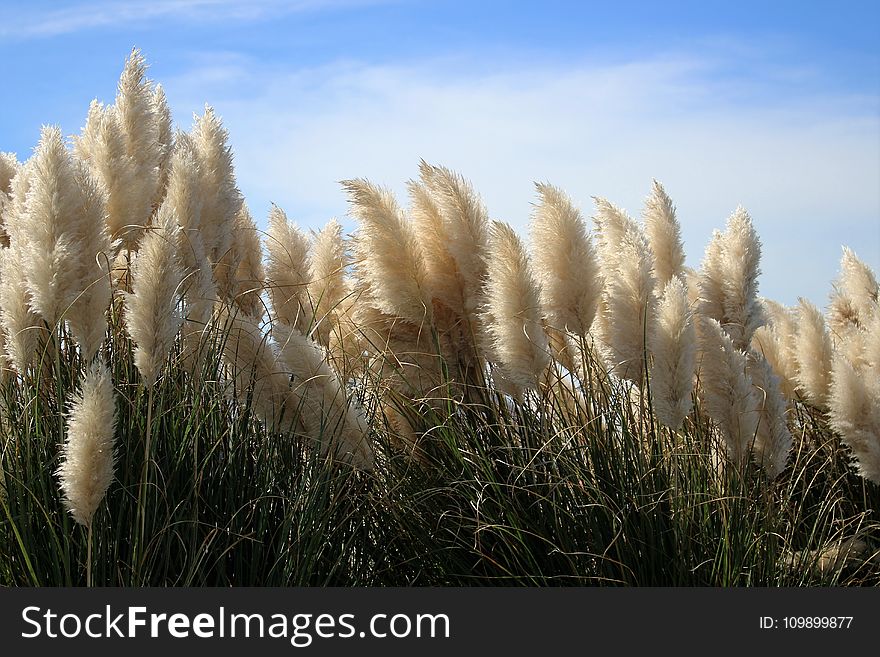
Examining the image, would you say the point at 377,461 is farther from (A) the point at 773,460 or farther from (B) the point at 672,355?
(A) the point at 773,460

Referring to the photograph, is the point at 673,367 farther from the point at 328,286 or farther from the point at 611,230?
the point at 328,286

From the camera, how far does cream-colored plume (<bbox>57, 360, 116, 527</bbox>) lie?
2.24 m

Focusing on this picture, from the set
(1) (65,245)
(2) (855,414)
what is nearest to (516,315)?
(1) (65,245)

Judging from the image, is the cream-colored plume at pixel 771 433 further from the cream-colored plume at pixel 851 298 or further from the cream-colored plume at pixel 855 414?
the cream-colored plume at pixel 851 298

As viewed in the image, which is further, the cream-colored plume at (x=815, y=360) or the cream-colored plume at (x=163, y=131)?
the cream-colored plume at (x=815, y=360)

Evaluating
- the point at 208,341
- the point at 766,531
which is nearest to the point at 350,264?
the point at 208,341

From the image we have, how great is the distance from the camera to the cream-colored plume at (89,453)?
7.36 feet

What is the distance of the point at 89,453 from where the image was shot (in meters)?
2.24

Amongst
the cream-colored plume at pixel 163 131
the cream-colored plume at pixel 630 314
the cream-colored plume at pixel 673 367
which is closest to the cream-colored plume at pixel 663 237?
the cream-colored plume at pixel 630 314

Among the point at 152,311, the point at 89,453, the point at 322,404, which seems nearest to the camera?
the point at 89,453

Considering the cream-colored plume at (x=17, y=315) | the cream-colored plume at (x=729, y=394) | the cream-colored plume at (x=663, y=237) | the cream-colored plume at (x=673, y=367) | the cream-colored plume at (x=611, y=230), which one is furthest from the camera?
the cream-colored plume at (x=663, y=237)

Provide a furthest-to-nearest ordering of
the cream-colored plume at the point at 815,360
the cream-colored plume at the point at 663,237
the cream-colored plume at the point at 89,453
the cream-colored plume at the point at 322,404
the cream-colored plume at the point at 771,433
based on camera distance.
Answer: the cream-colored plume at the point at 815,360, the cream-colored plume at the point at 663,237, the cream-colored plume at the point at 771,433, the cream-colored plume at the point at 322,404, the cream-colored plume at the point at 89,453

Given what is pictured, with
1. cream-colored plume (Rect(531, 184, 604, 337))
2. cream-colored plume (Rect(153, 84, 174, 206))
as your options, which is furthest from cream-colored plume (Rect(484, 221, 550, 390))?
cream-colored plume (Rect(153, 84, 174, 206))

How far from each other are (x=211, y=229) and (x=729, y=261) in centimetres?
202
